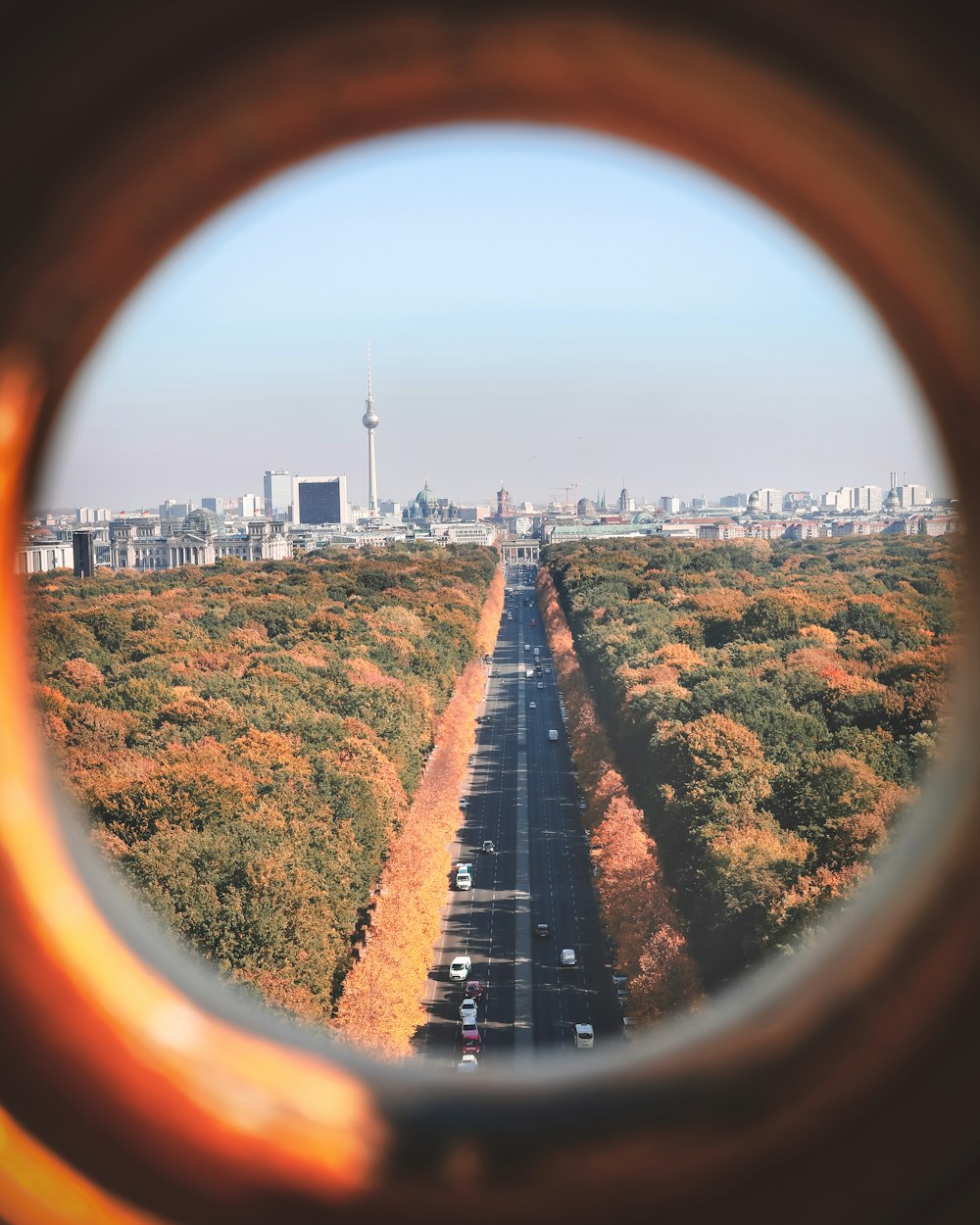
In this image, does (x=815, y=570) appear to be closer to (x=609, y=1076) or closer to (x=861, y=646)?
(x=861, y=646)

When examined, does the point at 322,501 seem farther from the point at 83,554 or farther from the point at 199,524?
the point at 83,554

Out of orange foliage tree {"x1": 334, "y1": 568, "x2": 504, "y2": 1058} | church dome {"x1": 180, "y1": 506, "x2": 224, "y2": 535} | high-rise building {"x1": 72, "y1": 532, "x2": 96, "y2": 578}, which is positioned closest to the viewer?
orange foliage tree {"x1": 334, "y1": 568, "x2": 504, "y2": 1058}

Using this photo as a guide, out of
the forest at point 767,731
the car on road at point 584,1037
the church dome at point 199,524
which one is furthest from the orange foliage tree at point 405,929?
the church dome at point 199,524

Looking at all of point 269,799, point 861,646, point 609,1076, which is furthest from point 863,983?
point 861,646

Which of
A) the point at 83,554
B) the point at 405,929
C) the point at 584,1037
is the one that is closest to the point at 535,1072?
the point at 584,1037

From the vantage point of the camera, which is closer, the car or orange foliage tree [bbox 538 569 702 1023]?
orange foliage tree [bbox 538 569 702 1023]

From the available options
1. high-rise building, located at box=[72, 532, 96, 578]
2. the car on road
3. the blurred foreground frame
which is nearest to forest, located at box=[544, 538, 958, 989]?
the blurred foreground frame

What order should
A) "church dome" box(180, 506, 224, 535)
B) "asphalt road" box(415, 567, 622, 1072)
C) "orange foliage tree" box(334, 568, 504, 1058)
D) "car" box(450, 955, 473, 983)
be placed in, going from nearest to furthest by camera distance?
"orange foliage tree" box(334, 568, 504, 1058) < "asphalt road" box(415, 567, 622, 1072) < "car" box(450, 955, 473, 983) < "church dome" box(180, 506, 224, 535)

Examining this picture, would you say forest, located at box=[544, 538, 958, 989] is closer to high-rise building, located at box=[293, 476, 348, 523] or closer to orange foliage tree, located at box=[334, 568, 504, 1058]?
orange foliage tree, located at box=[334, 568, 504, 1058]
